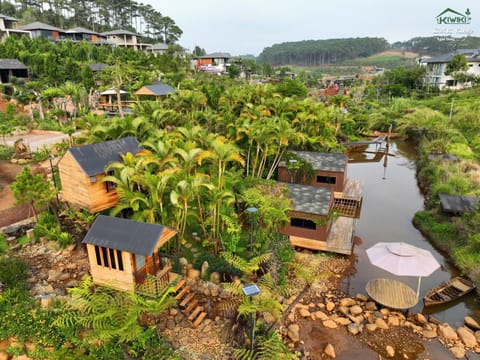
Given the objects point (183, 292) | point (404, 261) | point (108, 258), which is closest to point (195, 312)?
point (183, 292)

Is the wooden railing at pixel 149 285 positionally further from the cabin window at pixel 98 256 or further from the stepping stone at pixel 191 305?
the cabin window at pixel 98 256

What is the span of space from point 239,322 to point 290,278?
608cm

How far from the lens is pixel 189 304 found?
14.2m

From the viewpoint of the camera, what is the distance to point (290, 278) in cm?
1861

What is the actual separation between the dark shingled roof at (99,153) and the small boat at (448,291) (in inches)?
702

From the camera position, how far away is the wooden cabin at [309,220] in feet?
66.6

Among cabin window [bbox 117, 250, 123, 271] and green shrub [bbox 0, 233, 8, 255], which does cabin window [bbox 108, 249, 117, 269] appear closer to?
cabin window [bbox 117, 250, 123, 271]

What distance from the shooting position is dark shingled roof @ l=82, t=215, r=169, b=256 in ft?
41.0

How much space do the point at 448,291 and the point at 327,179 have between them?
1241cm

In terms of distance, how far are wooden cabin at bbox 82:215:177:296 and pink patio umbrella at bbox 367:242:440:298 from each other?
33.5 feet

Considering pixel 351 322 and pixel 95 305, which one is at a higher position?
pixel 95 305

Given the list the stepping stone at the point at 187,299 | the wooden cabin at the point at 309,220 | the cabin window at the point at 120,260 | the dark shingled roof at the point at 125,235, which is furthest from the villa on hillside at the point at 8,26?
the stepping stone at the point at 187,299

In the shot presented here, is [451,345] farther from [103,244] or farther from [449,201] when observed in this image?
[103,244]

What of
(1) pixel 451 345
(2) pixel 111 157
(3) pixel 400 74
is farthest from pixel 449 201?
(3) pixel 400 74
